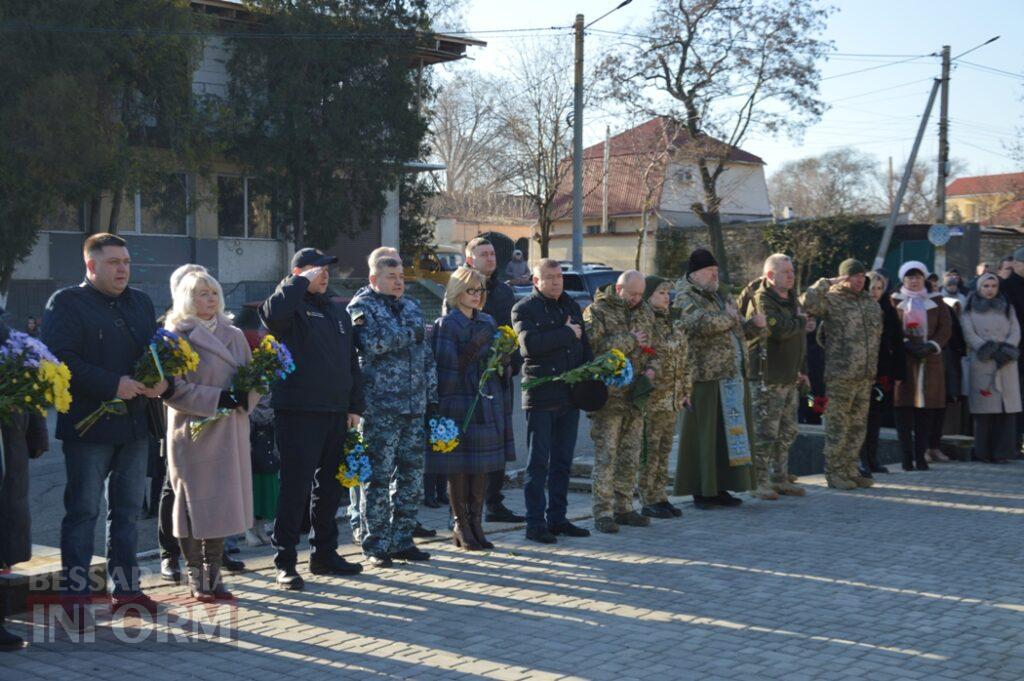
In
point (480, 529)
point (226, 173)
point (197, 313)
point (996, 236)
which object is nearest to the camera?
point (197, 313)

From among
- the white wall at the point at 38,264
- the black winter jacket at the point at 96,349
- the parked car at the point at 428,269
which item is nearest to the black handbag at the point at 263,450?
the black winter jacket at the point at 96,349

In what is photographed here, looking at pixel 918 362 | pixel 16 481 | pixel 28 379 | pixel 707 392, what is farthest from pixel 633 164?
pixel 28 379

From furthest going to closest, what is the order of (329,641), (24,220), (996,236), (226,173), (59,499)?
1. (996,236)
2. (226,173)
3. (24,220)
4. (59,499)
5. (329,641)

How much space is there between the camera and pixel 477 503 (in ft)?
28.0

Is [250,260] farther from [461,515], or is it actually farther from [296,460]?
[296,460]

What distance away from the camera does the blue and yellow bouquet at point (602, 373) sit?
28.7 feet

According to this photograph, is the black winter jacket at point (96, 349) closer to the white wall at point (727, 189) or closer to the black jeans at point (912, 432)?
the black jeans at point (912, 432)

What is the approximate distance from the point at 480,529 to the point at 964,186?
147 meters

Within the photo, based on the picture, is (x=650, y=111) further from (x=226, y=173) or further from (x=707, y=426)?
(x=707, y=426)

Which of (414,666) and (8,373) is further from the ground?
(8,373)

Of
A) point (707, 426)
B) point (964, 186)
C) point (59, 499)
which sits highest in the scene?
point (964, 186)

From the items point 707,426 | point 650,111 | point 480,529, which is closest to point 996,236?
point 650,111

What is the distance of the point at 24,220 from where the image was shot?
25.0m

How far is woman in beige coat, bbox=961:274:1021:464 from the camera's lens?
13312mm
